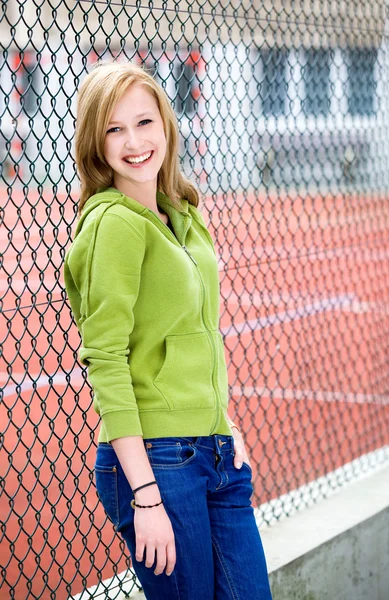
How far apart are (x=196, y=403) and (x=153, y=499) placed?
0.24 metres

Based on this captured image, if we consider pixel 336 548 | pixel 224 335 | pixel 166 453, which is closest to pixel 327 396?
pixel 224 335

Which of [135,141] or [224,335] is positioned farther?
[224,335]

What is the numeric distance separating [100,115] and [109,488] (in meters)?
0.83

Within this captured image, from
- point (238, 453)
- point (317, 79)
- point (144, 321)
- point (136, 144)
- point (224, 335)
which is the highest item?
point (317, 79)

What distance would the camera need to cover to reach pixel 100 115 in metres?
2.04

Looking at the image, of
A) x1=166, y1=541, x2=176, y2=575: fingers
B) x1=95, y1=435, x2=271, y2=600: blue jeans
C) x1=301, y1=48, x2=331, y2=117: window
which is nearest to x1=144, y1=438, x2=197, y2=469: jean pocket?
x1=95, y1=435, x2=271, y2=600: blue jeans

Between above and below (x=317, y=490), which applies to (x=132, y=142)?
above

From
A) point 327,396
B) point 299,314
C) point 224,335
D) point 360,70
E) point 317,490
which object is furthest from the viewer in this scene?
point 299,314

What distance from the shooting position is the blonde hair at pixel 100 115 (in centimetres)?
204

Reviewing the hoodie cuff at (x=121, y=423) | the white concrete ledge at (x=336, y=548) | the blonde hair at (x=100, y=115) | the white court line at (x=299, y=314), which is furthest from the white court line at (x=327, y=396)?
the hoodie cuff at (x=121, y=423)

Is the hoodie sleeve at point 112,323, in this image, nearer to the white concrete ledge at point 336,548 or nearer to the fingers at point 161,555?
the fingers at point 161,555

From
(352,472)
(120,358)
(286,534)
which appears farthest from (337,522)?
(120,358)

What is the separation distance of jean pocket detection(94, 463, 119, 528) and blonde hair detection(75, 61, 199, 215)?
63cm

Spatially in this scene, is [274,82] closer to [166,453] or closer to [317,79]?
[317,79]
